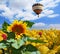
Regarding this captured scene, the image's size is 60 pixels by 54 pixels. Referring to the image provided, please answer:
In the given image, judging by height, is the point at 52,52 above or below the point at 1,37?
below

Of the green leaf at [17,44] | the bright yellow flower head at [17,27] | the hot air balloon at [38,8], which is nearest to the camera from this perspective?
the green leaf at [17,44]

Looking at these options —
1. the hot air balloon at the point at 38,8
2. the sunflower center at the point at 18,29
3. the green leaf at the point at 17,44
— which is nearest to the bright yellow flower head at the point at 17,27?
the sunflower center at the point at 18,29

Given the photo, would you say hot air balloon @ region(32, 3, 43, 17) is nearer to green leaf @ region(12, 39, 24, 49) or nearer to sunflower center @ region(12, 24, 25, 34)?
sunflower center @ region(12, 24, 25, 34)

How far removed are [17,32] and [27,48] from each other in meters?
0.36

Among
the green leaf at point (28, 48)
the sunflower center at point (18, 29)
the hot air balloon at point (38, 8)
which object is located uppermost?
the hot air balloon at point (38, 8)

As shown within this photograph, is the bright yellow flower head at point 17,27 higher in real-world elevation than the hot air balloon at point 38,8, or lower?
lower

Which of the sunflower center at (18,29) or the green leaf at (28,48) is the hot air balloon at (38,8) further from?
the green leaf at (28,48)

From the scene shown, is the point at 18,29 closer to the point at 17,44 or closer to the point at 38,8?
the point at 17,44

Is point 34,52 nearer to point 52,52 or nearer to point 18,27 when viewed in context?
point 52,52

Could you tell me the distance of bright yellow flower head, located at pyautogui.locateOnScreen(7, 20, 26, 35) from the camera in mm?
2236

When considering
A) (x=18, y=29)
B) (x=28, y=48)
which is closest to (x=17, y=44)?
(x=28, y=48)

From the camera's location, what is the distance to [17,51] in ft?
6.06

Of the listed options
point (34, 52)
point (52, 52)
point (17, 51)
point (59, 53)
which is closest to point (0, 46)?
point (17, 51)

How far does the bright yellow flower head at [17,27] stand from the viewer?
224 centimetres
